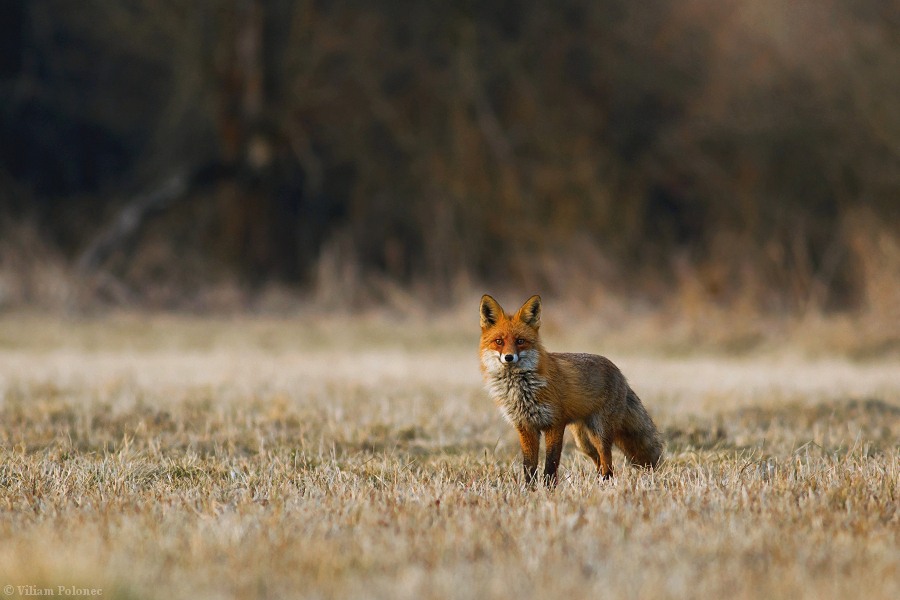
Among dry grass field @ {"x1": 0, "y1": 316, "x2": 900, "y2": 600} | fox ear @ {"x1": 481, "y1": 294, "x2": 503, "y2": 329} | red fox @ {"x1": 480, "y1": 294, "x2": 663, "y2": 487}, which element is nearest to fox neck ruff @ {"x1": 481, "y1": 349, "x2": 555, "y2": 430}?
red fox @ {"x1": 480, "y1": 294, "x2": 663, "y2": 487}

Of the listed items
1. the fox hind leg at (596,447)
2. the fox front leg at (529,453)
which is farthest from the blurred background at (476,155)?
the fox front leg at (529,453)

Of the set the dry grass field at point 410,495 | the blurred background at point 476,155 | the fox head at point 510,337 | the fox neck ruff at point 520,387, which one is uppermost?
the blurred background at point 476,155

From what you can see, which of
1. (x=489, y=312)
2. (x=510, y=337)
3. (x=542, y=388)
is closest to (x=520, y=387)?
(x=542, y=388)

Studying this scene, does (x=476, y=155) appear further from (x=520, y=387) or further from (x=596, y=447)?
(x=520, y=387)

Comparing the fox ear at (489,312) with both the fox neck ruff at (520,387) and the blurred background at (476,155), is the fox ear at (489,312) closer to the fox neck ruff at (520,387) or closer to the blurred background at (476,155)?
the fox neck ruff at (520,387)

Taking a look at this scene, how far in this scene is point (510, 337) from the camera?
4.45m

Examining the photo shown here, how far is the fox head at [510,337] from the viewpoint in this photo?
175 inches

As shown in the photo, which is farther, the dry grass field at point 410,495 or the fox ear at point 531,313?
the fox ear at point 531,313

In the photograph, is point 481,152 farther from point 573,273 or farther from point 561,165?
point 573,273

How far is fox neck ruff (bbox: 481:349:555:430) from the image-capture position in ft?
14.8

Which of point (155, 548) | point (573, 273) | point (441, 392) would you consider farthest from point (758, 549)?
point (573, 273)

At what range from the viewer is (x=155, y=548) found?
3.46 meters

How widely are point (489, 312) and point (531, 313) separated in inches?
7.1

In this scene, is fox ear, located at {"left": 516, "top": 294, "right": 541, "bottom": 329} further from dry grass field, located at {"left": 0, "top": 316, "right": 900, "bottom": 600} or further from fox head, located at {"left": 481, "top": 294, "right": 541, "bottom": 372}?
dry grass field, located at {"left": 0, "top": 316, "right": 900, "bottom": 600}
